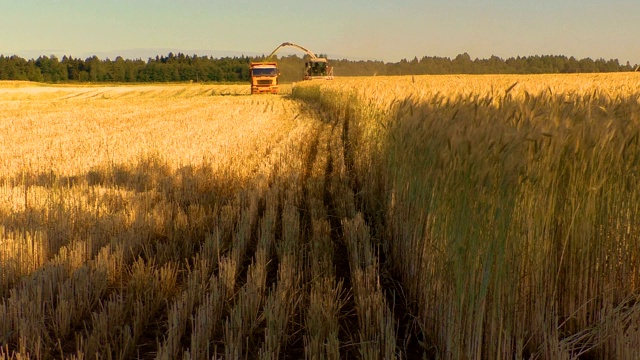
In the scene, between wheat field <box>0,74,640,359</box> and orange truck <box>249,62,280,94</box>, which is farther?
orange truck <box>249,62,280,94</box>

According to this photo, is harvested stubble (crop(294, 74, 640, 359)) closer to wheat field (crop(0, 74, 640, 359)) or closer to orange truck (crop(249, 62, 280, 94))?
wheat field (crop(0, 74, 640, 359))

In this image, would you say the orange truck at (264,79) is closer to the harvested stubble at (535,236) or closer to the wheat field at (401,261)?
the wheat field at (401,261)

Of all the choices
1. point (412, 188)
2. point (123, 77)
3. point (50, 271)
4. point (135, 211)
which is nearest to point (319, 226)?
point (412, 188)

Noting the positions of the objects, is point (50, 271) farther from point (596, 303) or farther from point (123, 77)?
point (123, 77)

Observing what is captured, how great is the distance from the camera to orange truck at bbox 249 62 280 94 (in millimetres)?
36500

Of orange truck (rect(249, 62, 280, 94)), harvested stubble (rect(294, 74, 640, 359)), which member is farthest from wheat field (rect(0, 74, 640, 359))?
orange truck (rect(249, 62, 280, 94))

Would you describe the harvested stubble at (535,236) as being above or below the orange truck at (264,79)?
below

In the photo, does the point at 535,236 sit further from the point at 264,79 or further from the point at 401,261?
the point at 264,79

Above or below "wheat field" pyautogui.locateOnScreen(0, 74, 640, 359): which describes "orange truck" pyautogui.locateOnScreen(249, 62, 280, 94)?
above

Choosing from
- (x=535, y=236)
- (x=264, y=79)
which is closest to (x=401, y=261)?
(x=535, y=236)

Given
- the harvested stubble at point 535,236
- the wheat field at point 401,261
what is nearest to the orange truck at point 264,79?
the wheat field at point 401,261

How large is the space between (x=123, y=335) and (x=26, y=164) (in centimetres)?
628

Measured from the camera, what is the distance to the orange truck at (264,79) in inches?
1437

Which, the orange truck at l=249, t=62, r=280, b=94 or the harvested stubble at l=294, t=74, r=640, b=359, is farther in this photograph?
the orange truck at l=249, t=62, r=280, b=94
